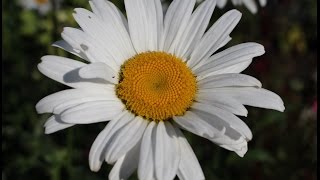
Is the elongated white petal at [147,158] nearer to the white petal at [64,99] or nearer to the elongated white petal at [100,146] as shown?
the elongated white petal at [100,146]

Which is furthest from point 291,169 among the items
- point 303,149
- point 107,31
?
point 107,31

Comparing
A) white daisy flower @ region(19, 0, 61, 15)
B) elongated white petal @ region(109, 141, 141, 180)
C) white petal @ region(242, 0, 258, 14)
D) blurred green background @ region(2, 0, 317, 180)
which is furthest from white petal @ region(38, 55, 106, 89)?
white daisy flower @ region(19, 0, 61, 15)

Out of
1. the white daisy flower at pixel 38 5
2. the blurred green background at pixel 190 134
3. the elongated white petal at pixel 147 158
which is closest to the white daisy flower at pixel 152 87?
the elongated white petal at pixel 147 158

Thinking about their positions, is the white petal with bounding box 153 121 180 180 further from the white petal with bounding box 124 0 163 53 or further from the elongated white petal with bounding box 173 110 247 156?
the white petal with bounding box 124 0 163 53

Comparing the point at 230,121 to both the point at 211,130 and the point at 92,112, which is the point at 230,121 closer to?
the point at 211,130

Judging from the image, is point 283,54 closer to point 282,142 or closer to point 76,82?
point 282,142

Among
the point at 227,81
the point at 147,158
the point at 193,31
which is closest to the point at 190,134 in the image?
the point at 193,31

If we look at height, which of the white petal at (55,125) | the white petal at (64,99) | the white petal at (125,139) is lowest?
the white petal at (125,139)
